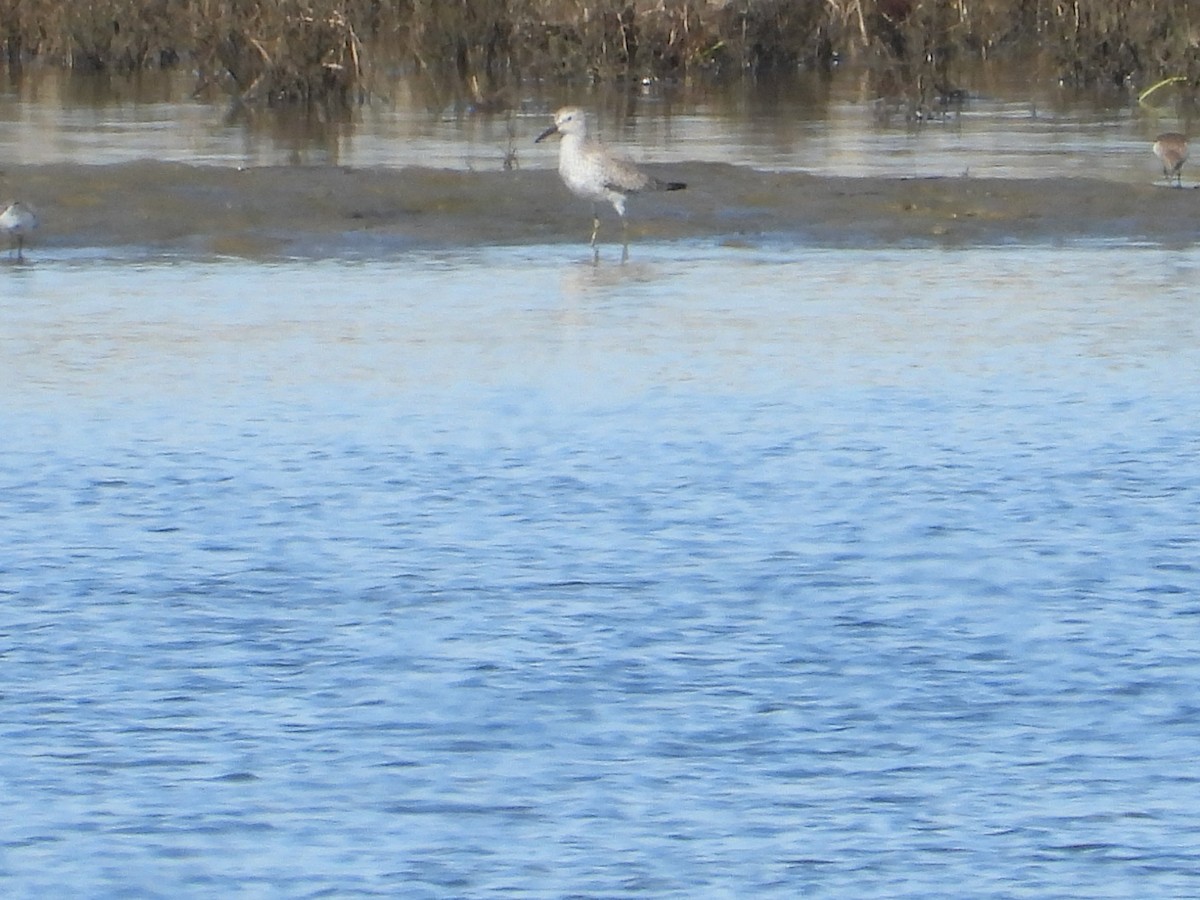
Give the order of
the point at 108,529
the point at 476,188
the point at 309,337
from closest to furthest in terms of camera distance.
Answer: the point at 108,529, the point at 309,337, the point at 476,188

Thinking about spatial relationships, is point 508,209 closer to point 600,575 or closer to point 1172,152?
point 1172,152

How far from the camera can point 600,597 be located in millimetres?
7598

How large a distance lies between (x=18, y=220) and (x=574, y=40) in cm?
1449

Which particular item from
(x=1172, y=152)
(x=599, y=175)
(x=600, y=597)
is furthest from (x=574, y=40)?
(x=600, y=597)

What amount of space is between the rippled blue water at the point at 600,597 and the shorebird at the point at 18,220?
144 centimetres

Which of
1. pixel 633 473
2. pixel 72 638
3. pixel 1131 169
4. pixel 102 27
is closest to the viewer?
pixel 72 638

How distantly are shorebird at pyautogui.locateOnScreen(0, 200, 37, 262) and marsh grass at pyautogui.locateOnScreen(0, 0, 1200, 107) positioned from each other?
997 centimetres

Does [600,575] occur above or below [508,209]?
below

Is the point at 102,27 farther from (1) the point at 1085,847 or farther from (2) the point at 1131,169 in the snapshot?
(1) the point at 1085,847

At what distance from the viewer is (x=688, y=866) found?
214 inches

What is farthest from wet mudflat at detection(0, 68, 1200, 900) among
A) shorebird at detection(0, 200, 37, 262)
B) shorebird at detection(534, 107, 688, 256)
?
shorebird at detection(534, 107, 688, 256)

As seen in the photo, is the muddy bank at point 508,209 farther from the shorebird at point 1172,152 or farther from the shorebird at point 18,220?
the shorebird at point 18,220

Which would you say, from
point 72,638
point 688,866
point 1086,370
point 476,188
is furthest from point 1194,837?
point 476,188

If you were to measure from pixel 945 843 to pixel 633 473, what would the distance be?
153 inches
